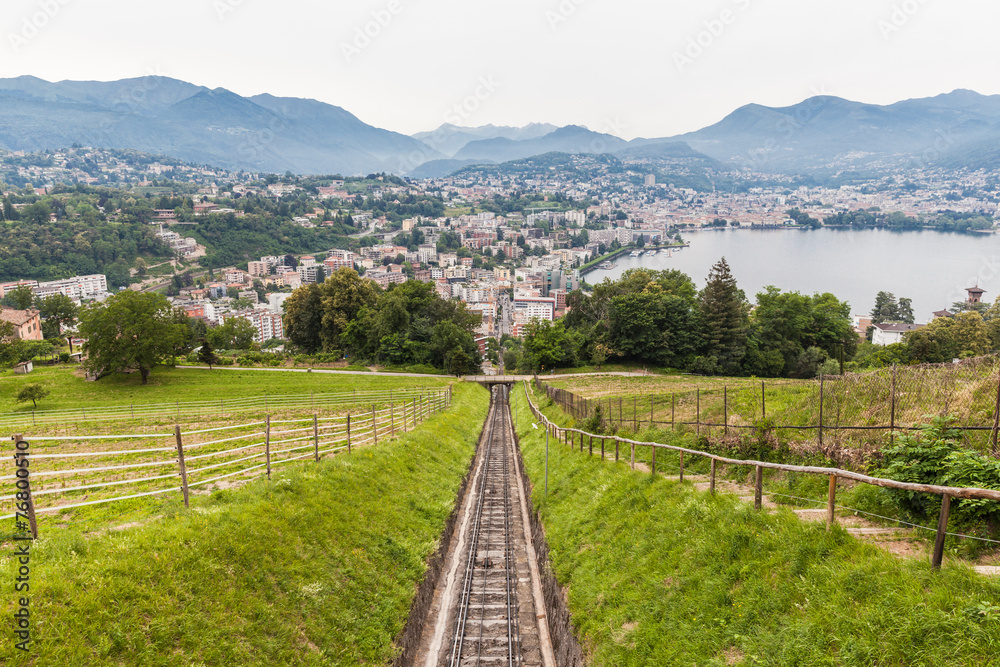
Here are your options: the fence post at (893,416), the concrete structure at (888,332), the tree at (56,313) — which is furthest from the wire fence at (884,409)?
the tree at (56,313)

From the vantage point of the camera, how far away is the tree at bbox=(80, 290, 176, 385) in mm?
33812

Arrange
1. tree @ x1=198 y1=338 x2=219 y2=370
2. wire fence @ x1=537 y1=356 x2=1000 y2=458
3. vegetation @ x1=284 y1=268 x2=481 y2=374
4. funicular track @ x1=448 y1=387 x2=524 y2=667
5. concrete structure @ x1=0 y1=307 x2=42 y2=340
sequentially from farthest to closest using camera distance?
1. concrete structure @ x1=0 y1=307 x2=42 y2=340
2. vegetation @ x1=284 y1=268 x2=481 y2=374
3. tree @ x1=198 y1=338 x2=219 y2=370
4. funicular track @ x1=448 y1=387 x2=524 y2=667
5. wire fence @ x1=537 y1=356 x2=1000 y2=458

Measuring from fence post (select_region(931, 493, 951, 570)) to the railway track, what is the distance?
6763mm

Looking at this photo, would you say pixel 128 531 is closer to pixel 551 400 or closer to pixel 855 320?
pixel 551 400

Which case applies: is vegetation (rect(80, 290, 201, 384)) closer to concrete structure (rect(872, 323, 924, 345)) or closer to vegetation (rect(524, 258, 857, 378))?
vegetation (rect(524, 258, 857, 378))

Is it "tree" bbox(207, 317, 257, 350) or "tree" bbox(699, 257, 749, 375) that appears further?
"tree" bbox(207, 317, 257, 350)

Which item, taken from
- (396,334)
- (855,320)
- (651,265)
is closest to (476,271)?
(651,265)

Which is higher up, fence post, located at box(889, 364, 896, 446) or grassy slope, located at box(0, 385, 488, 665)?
fence post, located at box(889, 364, 896, 446)

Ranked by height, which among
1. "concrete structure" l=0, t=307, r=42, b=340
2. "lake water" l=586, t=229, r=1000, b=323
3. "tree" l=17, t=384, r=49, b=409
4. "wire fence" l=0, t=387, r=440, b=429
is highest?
"lake water" l=586, t=229, r=1000, b=323

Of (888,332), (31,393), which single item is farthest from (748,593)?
(888,332)

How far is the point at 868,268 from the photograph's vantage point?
5866 inches

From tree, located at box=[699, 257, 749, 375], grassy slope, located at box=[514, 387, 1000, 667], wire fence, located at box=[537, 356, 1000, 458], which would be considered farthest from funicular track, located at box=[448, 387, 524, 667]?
tree, located at box=[699, 257, 749, 375]

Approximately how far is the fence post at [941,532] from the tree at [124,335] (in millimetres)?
41238

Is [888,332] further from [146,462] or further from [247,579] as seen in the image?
[247,579]
